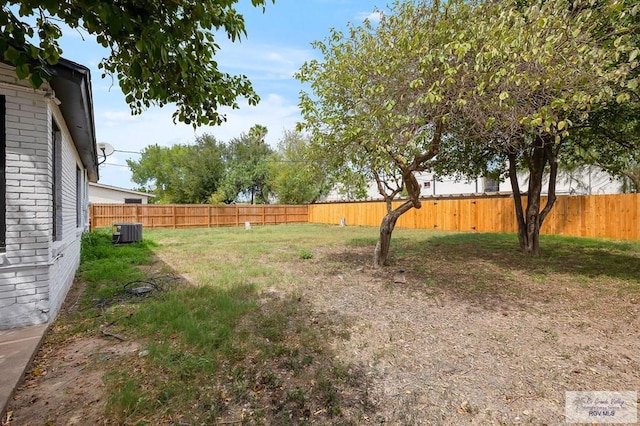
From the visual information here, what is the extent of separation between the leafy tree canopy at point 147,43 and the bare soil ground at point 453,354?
2339 mm

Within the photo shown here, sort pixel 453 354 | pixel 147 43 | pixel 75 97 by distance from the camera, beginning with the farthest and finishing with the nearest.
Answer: pixel 75 97, pixel 453 354, pixel 147 43

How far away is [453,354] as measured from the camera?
9.81ft

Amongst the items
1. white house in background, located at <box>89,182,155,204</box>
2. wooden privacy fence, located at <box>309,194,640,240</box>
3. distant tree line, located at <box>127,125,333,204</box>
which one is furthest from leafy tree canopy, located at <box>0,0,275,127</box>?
distant tree line, located at <box>127,125,333,204</box>

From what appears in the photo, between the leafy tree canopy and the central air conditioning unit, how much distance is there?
920cm

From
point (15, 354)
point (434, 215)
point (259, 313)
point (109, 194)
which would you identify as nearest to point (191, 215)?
point (109, 194)

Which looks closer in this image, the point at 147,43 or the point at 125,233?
the point at 147,43

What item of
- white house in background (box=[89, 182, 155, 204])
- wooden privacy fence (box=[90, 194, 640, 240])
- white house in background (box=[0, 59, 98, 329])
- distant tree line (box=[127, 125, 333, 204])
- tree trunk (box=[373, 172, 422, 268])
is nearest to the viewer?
white house in background (box=[0, 59, 98, 329])

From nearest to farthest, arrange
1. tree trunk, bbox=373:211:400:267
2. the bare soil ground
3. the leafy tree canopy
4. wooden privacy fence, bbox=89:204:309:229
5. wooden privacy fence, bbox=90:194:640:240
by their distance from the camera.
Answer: the leafy tree canopy
the bare soil ground
tree trunk, bbox=373:211:400:267
wooden privacy fence, bbox=90:194:640:240
wooden privacy fence, bbox=89:204:309:229

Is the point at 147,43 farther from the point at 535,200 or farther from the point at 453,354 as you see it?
the point at 535,200

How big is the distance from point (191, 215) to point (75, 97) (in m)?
17.7

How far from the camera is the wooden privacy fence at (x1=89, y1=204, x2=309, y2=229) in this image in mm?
17516

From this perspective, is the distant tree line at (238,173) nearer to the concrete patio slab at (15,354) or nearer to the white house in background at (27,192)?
the white house in background at (27,192)

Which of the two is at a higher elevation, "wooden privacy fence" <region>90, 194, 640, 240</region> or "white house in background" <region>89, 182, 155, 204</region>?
"white house in background" <region>89, 182, 155, 204</region>

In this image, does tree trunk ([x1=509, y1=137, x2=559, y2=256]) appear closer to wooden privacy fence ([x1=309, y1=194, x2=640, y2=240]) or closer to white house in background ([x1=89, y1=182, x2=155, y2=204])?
wooden privacy fence ([x1=309, y1=194, x2=640, y2=240])
